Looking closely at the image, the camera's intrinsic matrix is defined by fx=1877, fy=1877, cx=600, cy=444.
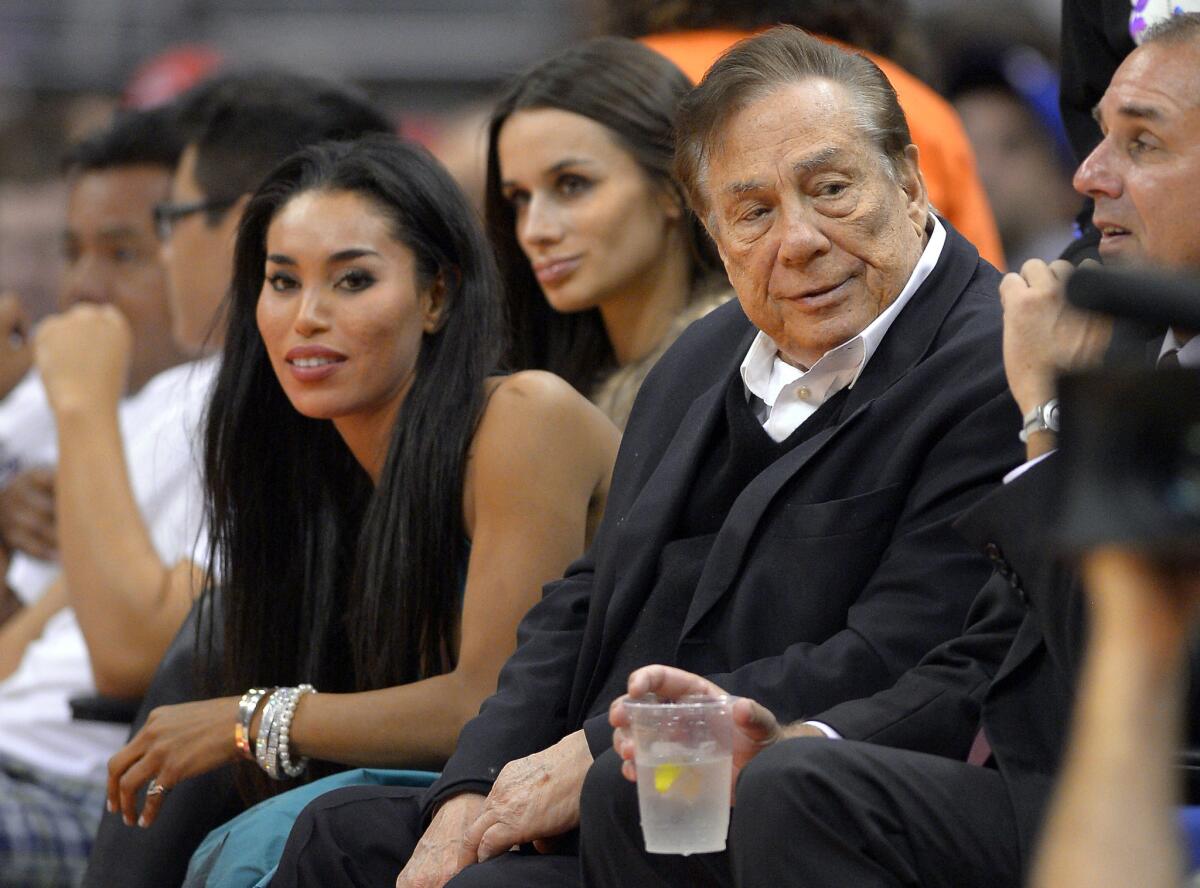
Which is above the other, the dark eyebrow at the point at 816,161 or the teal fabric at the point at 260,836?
the dark eyebrow at the point at 816,161

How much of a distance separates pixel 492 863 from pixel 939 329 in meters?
1.00

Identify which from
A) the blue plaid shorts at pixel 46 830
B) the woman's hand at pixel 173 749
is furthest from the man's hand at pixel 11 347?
the woman's hand at pixel 173 749

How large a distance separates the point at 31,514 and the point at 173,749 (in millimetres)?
1785

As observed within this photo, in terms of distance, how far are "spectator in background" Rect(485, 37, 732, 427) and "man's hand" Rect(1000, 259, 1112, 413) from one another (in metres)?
1.55

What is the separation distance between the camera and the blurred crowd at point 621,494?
7.26 feet

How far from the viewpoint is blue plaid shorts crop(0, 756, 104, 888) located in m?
4.04

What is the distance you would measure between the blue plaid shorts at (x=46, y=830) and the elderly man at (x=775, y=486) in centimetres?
140

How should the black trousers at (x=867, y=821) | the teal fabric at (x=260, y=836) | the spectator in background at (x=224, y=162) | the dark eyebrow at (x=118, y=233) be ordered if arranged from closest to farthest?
the black trousers at (x=867, y=821), the teal fabric at (x=260, y=836), the spectator in background at (x=224, y=162), the dark eyebrow at (x=118, y=233)

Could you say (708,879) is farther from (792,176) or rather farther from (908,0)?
(908,0)

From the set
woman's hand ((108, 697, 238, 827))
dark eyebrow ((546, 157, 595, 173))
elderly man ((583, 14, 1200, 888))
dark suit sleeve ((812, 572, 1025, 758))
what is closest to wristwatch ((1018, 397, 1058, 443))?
elderly man ((583, 14, 1200, 888))

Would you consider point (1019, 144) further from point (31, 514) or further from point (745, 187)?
point (745, 187)

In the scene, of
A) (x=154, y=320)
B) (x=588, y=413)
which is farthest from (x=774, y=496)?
(x=154, y=320)

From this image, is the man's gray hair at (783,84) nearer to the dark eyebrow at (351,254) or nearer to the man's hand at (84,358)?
the dark eyebrow at (351,254)

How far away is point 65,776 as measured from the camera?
4.29m
